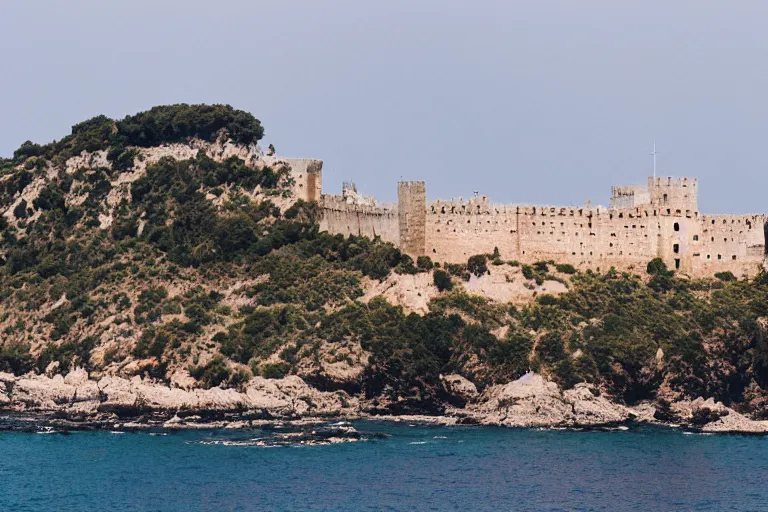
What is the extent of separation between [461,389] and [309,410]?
22.0 feet

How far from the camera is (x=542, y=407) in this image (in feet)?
254

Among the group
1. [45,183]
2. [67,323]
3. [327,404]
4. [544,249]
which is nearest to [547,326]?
[544,249]

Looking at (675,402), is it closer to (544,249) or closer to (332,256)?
(544,249)

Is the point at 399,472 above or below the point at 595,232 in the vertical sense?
below

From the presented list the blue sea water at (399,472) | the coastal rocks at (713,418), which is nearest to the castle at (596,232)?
the coastal rocks at (713,418)

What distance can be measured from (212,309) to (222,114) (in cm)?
1591

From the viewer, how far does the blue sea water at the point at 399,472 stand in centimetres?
6175

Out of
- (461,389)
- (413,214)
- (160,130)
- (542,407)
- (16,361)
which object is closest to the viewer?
(542,407)

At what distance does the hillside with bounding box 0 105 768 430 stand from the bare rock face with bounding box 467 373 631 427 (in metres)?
0.53

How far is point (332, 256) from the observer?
8862 cm

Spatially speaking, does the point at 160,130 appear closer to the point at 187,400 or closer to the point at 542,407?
the point at 187,400

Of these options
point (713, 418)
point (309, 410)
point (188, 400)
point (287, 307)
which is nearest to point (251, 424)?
point (309, 410)

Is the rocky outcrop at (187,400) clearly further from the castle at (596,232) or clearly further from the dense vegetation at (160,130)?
the dense vegetation at (160,130)

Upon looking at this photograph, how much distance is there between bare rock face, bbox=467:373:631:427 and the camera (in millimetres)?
76938
